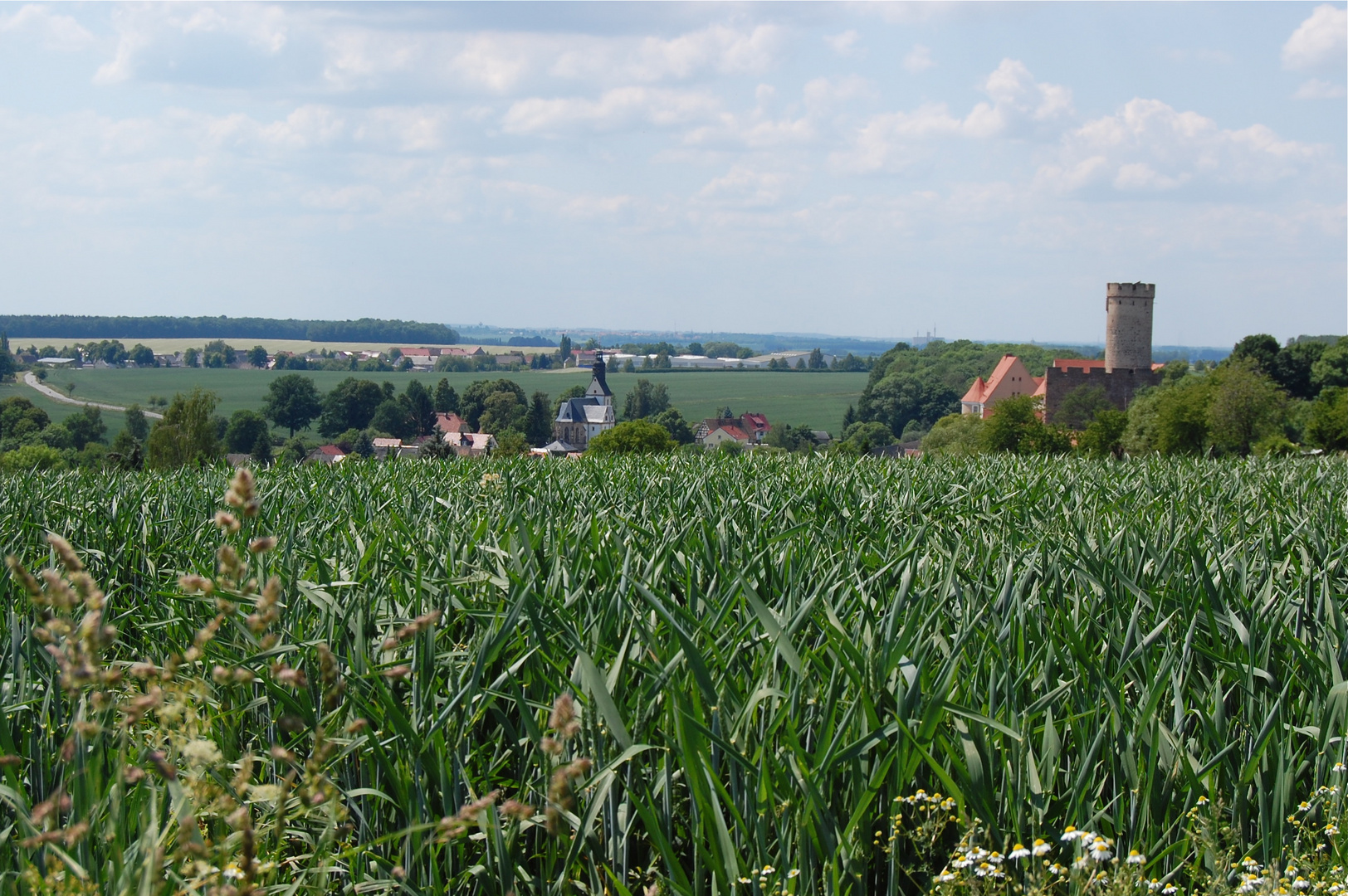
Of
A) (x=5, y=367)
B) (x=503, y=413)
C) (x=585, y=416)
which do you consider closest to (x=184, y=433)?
(x=503, y=413)

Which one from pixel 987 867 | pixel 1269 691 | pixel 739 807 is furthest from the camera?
pixel 1269 691

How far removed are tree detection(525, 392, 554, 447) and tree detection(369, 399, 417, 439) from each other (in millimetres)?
13195

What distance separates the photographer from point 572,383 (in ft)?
538

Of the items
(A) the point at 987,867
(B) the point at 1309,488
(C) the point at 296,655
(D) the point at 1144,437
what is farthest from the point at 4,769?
(D) the point at 1144,437

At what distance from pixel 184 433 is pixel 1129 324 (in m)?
68.1

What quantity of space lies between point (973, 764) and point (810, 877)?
1.74 feet

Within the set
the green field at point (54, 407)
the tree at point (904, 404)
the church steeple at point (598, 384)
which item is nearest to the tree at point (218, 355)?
the green field at point (54, 407)

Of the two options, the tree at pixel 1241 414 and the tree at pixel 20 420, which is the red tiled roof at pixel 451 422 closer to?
the tree at pixel 20 420

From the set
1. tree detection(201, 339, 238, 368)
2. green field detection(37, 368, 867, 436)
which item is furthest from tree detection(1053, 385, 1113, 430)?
tree detection(201, 339, 238, 368)

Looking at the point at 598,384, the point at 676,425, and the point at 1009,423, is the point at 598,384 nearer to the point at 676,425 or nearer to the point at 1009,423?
the point at 676,425

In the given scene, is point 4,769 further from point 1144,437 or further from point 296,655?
point 1144,437

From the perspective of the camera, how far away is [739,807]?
97.1 inches

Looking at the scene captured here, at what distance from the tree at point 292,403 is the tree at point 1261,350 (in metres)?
81.9

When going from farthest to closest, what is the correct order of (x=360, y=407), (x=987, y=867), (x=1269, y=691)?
(x=360, y=407)
(x=1269, y=691)
(x=987, y=867)
